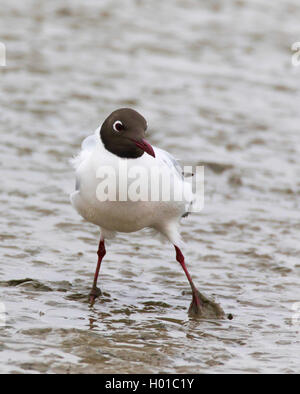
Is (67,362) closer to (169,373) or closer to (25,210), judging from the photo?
(169,373)

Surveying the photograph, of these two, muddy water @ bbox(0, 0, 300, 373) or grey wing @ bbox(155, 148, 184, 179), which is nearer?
muddy water @ bbox(0, 0, 300, 373)

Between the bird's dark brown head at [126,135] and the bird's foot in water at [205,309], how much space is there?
4.48 feet

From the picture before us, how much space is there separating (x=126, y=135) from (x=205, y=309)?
160 centimetres

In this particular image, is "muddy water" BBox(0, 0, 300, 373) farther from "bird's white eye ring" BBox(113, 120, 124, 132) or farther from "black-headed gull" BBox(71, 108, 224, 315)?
"bird's white eye ring" BBox(113, 120, 124, 132)

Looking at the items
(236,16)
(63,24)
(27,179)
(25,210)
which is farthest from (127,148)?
(236,16)

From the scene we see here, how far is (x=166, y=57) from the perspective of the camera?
52.3 feet

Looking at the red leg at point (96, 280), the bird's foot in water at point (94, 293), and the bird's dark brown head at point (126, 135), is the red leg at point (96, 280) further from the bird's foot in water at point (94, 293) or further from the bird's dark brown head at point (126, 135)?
the bird's dark brown head at point (126, 135)

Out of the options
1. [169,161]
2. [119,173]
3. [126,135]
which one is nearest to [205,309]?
[169,161]

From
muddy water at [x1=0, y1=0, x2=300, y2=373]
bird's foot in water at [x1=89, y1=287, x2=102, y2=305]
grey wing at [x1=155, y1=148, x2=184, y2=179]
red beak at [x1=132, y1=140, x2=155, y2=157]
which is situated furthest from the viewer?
bird's foot in water at [x1=89, y1=287, x2=102, y2=305]

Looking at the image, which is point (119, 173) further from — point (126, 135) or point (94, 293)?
point (94, 293)

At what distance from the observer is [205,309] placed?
286 inches

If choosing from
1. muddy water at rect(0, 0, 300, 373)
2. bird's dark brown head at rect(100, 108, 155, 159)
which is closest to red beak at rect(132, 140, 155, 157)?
bird's dark brown head at rect(100, 108, 155, 159)

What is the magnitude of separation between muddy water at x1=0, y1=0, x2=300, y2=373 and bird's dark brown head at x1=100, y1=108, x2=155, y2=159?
4.38 ft

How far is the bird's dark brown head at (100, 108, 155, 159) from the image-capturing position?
6.76m
